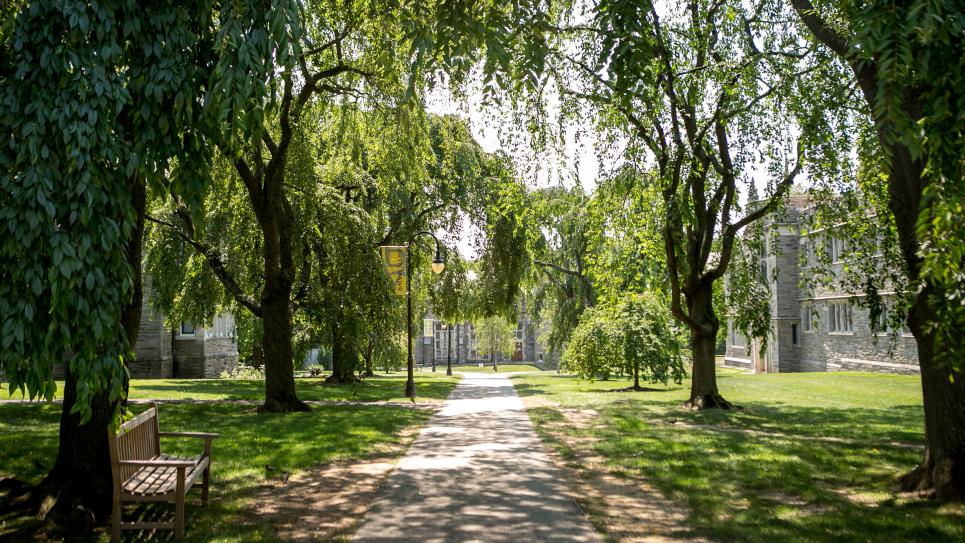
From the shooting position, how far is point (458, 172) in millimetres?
24750

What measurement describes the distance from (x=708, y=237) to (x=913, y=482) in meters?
9.63

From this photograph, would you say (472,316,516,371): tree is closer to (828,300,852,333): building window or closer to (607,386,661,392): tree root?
(828,300,852,333): building window

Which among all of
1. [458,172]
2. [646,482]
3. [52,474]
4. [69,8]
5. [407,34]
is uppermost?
[458,172]

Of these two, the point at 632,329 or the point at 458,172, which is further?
the point at 632,329

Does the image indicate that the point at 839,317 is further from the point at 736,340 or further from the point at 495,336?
the point at 495,336

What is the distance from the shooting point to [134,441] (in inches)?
266

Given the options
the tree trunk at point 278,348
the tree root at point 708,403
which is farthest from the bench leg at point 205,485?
the tree root at point 708,403

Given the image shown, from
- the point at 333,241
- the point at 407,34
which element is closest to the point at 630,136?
Answer: the point at 333,241

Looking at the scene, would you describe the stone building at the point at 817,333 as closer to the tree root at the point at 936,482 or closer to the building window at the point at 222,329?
the building window at the point at 222,329

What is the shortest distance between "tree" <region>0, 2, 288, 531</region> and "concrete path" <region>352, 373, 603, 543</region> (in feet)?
9.63

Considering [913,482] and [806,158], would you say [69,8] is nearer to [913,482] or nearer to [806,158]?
[913,482]

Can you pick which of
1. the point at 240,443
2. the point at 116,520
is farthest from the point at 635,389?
the point at 116,520

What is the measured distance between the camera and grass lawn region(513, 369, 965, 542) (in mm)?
6906

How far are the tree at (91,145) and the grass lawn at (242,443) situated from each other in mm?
2648
